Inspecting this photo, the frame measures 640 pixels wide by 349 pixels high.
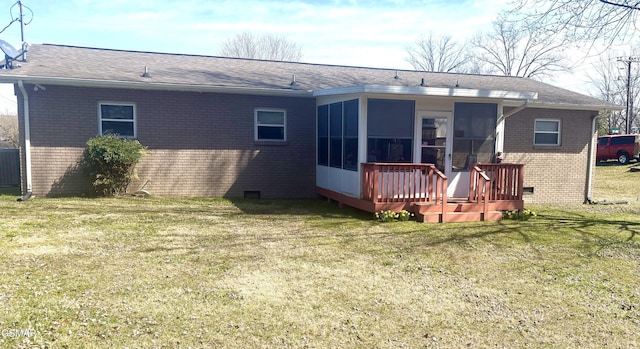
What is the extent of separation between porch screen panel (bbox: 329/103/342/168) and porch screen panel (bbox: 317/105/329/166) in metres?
0.23

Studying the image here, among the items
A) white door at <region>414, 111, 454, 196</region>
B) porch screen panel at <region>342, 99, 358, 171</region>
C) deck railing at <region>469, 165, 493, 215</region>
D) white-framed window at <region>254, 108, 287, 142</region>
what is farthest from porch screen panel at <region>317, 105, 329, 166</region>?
deck railing at <region>469, 165, 493, 215</region>

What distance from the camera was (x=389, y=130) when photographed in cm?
931

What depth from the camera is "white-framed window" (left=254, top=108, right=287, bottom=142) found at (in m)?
11.6

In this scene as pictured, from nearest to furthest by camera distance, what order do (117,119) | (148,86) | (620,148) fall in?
(148,86), (117,119), (620,148)

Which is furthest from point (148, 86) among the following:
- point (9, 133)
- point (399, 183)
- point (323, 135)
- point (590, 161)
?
point (9, 133)

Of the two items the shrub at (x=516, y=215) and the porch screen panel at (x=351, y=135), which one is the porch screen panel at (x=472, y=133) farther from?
the porch screen panel at (x=351, y=135)

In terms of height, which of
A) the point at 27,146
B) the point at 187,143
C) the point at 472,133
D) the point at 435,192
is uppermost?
the point at 472,133

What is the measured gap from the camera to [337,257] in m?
6.07

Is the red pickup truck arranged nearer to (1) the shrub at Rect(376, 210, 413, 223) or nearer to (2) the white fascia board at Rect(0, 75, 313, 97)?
(2) the white fascia board at Rect(0, 75, 313, 97)

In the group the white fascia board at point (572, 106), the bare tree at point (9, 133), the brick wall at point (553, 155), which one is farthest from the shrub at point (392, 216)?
the bare tree at point (9, 133)

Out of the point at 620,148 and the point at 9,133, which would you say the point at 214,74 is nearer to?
the point at 9,133

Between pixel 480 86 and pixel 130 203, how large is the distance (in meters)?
11.1

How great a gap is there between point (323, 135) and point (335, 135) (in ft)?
3.00

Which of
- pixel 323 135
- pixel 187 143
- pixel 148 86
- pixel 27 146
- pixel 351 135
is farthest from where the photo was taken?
pixel 323 135
